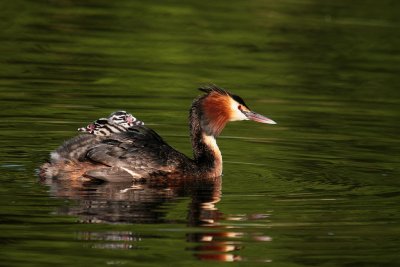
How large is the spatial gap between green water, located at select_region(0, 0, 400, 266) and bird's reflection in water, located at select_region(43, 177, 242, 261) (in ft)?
0.08

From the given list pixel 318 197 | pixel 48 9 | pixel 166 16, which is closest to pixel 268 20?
pixel 166 16

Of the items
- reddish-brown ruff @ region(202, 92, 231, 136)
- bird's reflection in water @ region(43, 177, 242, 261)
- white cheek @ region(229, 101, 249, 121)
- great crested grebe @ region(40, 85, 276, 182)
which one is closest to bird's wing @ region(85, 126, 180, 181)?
great crested grebe @ region(40, 85, 276, 182)

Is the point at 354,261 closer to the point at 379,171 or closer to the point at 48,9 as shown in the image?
the point at 379,171

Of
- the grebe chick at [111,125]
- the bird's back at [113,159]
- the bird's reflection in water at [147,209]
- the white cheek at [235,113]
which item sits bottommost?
the bird's reflection in water at [147,209]

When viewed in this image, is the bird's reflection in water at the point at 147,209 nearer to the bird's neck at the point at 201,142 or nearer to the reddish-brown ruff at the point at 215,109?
the bird's neck at the point at 201,142

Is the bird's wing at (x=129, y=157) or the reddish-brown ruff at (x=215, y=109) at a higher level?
the reddish-brown ruff at (x=215, y=109)

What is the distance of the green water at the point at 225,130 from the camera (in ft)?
33.0

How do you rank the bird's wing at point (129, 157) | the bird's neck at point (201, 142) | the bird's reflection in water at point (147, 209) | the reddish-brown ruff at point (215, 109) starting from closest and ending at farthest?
the bird's reflection in water at point (147, 209), the bird's wing at point (129, 157), the bird's neck at point (201, 142), the reddish-brown ruff at point (215, 109)

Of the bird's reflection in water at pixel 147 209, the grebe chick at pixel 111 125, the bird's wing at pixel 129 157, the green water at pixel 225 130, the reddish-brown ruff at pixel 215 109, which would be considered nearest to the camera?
the bird's reflection in water at pixel 147 209

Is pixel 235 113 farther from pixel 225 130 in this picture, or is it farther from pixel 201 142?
pixel 225 130

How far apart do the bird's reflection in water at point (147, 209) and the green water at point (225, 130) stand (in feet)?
0.08

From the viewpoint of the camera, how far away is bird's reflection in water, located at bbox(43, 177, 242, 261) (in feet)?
32.6

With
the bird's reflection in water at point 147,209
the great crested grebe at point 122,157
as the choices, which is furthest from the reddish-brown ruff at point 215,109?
the bird's reflection in water at point 147,209

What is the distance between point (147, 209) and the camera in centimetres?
1103
